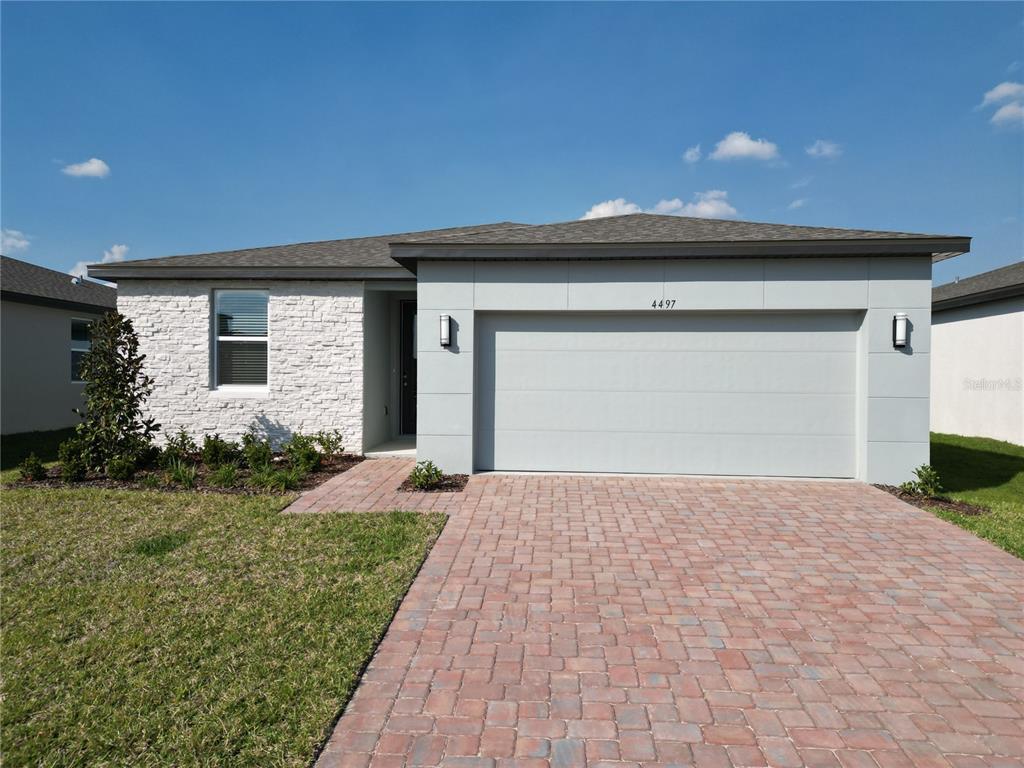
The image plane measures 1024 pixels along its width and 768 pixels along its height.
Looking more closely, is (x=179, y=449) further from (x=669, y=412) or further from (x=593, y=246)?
(x=669, y=412)

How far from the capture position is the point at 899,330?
23.9ft

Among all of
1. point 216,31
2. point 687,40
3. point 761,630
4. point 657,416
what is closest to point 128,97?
point 216,31

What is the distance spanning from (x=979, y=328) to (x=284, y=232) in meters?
21.6

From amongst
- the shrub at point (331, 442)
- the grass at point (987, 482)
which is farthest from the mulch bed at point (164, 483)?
the grass at point (987, 482)

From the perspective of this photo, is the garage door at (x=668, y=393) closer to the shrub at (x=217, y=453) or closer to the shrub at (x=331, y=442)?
the shrub at (x=331, y=442)

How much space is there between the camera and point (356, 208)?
16469 mm

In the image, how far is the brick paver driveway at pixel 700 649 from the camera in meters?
2.45

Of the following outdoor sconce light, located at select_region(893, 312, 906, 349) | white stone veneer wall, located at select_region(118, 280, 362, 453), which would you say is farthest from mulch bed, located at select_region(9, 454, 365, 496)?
outdoor sconce light, located at select_region(893, 312, 906, 349)

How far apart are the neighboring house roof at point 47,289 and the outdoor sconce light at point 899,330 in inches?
609

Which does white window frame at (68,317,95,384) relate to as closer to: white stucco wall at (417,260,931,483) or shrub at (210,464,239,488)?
shrub at (210,464,239,488)

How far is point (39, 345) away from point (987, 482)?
67.3ft

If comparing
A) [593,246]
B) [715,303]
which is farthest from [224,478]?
[715,303]

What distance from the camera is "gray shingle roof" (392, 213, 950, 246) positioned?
7.41 metres

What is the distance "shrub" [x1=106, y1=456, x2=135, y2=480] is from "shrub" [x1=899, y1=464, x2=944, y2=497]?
36.7 ft
